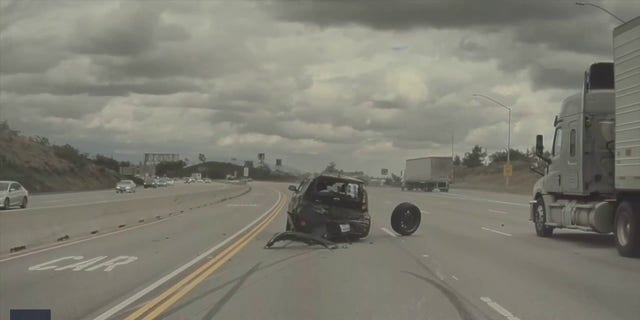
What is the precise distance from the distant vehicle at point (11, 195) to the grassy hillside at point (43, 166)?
3664 centimetres

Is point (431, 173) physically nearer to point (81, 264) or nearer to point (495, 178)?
point (495, 178)

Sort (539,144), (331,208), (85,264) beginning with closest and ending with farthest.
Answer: (85,264)
(331,208)
(539,144)

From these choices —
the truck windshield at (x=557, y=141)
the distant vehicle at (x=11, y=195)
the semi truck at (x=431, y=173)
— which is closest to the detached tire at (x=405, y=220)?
the truck windshield at (x=557, y=141)

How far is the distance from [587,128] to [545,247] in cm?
299

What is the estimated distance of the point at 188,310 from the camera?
8.89 meters

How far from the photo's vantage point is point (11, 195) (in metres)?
36.0

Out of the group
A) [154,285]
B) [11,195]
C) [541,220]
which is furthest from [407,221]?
[11,195]

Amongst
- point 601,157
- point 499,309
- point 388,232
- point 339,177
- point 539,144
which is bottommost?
point 499,309

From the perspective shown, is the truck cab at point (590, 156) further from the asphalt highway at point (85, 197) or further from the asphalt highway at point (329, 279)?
the asphalt highway at point (85, 197)

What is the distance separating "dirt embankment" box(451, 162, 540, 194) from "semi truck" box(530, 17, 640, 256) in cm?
5361

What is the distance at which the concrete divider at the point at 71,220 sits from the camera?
16.3m

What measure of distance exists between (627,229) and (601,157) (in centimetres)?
288

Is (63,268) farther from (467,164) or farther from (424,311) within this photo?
(467,164)

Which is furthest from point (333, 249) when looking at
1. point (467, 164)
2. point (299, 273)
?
point (467, 164)
